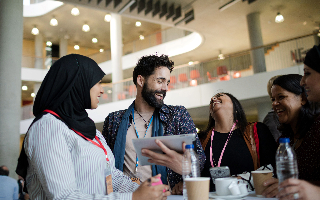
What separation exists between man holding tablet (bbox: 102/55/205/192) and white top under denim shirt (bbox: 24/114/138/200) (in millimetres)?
771

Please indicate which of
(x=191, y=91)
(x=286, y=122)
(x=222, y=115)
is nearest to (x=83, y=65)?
(x=222, y=115)

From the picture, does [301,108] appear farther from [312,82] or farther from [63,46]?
[63,46]

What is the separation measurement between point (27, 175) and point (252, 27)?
11.0m

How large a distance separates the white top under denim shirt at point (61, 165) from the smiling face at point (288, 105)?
1.48 m

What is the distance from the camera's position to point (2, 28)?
231 inches

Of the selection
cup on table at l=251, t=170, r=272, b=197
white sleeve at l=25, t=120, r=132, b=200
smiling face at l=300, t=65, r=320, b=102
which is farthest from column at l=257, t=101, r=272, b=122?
white sleeve at l=25, t=120, r=132, b=200

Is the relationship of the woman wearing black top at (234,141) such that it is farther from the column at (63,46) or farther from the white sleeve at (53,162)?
the column at (63,46)

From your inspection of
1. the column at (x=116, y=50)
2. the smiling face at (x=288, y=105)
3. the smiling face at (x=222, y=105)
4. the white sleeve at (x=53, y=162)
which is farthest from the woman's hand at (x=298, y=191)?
the column at (x=116, y=50)

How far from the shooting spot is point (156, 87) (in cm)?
254

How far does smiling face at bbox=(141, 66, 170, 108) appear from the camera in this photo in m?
2.50

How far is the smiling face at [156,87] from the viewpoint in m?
2.50

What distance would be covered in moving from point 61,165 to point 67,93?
394 mm

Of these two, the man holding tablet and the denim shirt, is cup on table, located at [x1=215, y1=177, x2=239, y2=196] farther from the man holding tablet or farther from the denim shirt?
the denim shirt

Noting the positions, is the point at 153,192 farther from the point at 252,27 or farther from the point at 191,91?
the point at 252,27
